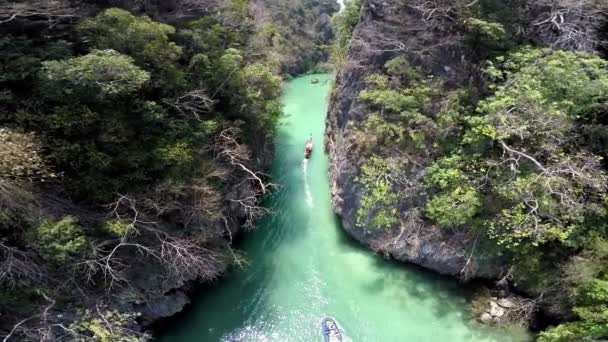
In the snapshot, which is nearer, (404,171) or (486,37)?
(486,37)

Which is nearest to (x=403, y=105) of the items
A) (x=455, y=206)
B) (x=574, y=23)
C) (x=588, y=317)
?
(x=455, y=206)

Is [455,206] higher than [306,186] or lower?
higher

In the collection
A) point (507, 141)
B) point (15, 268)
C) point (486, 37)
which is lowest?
point (15, 268)

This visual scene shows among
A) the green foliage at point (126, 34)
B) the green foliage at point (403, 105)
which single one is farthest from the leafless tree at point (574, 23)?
the green foliage at point (126, 34)

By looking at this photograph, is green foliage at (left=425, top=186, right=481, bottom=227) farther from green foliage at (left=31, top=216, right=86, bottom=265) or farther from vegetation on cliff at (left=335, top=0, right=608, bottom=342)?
green foliage at (left=31, top=216, right=86, bottom=265)

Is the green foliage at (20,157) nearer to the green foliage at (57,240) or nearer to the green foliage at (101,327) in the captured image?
the green foliage at (57,240)

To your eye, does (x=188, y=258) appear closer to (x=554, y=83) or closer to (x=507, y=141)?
(x=507, y=141)

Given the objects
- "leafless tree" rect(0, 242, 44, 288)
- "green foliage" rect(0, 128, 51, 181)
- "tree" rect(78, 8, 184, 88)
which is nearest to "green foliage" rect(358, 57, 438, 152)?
"tree" rect(78, 8, 184, 88)

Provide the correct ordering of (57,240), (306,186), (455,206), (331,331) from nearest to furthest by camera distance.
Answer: (57,240), (331,331), (455,206), (306,186)

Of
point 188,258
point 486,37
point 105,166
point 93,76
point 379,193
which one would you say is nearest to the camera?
point 93,76
